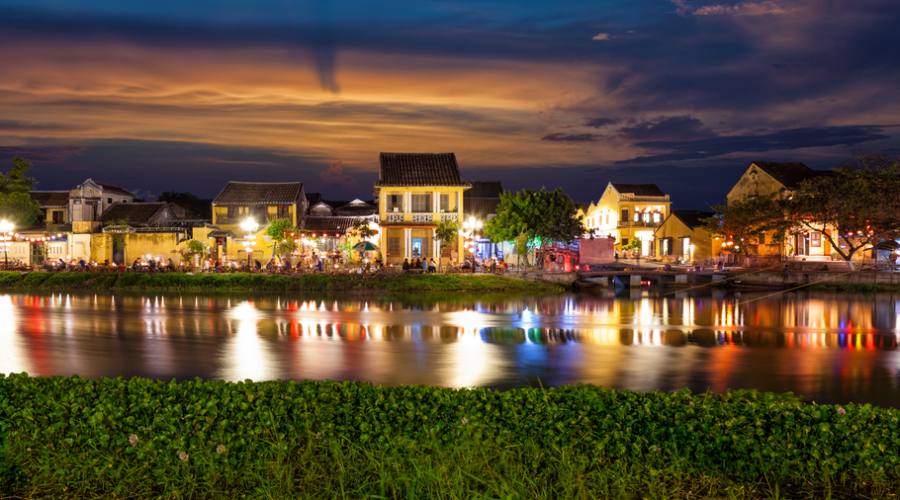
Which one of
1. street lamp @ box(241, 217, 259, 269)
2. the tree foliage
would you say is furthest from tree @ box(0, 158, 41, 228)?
the tree foliage

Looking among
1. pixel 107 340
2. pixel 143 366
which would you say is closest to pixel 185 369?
pixel 143 366

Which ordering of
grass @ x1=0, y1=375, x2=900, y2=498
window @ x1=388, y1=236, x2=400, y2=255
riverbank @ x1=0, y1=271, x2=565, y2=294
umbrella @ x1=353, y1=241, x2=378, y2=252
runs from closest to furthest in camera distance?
grass @ x1=0, y1=375, x2=900, y2=498
riverbank @ x1=0, y1=271, x2=565, y2=294
umbrella @ x1=353, y1=241, x2=378, y2=252
window @ x1=388, y1=236, x2=400, y2=255

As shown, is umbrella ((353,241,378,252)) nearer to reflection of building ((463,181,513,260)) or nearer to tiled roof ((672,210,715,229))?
reflection of building ((463,181,513,260))

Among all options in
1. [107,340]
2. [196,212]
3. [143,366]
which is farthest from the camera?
[196,212]

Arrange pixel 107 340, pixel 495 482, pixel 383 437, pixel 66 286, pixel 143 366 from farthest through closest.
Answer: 1. pixel 66 286
2. pixel 107 340
3. pixel 143 366
4. pixel 383 437
5. pixel 495 482

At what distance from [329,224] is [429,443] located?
52016 mm

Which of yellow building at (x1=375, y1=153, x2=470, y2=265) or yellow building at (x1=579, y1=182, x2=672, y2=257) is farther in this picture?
yellow building at (x1=579, y1=182, x2=672, y2=257)

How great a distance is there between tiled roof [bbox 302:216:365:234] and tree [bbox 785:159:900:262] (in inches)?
1241

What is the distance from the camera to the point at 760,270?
4588cm

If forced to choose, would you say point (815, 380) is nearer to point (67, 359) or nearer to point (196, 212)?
point (67, 359)

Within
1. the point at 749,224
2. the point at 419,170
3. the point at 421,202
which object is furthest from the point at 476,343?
the point at 749,224

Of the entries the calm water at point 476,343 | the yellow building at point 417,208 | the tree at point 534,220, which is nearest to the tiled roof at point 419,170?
the yellow building at point 417,208

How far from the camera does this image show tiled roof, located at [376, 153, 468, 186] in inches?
1936

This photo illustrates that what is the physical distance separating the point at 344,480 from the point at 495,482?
5.01ft
